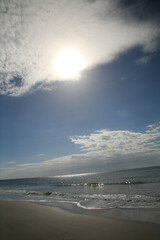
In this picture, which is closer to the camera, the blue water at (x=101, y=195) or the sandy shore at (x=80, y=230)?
the sandy shore at (x=80, y=230)

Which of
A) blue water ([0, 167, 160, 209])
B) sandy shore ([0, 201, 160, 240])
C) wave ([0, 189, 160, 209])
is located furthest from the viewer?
blue water ([0, 167, 160, 209])

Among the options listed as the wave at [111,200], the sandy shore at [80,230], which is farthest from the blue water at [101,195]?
the sandy shore at [80,230]

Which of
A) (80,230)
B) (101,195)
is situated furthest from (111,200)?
(80,230)

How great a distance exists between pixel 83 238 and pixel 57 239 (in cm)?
97

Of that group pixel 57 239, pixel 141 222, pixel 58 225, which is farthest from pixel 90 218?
pixel 57 239

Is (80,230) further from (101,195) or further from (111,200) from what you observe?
(101,195)

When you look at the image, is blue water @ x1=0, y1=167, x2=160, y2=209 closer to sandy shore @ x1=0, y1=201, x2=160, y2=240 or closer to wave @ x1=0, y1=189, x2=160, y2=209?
wave @ x1=0, y1=189, x2=160, y2=209

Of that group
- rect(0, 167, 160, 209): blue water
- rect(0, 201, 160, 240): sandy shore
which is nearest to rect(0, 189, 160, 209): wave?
rect(0, 167, 160, 209): blue water

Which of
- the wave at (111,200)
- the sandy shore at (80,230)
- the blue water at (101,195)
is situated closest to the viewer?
Result: the sandy shore at (80,230)

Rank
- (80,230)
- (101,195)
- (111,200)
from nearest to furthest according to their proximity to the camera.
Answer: (80,230)
(111,200)
(101,195)

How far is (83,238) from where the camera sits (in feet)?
18.8

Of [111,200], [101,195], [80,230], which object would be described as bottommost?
[101,195]

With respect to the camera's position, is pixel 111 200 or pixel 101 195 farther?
pixel 101 195

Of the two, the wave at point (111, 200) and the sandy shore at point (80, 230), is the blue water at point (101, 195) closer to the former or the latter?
the wave at point (111, 200)
